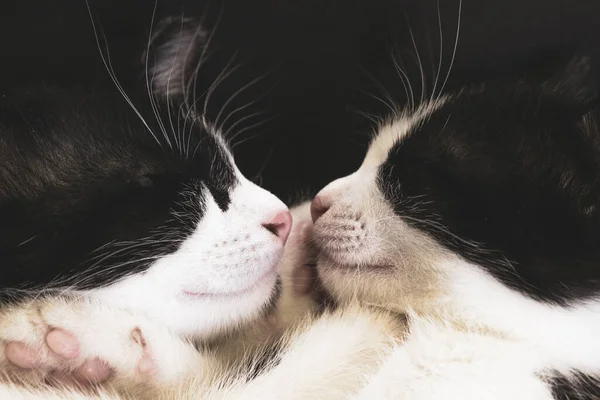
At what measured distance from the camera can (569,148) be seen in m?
0.85

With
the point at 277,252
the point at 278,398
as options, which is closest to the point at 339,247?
the point at 277,252

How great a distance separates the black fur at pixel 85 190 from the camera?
0.78m

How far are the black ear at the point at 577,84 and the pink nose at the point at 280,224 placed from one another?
382mm

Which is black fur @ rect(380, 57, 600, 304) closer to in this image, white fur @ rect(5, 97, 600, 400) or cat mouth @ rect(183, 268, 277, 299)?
white fur @ rect(5, 97, 600, 400)

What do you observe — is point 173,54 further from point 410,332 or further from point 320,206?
point 410,332

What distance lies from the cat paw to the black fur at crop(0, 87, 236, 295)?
0.03 meters

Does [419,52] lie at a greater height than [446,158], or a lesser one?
greater

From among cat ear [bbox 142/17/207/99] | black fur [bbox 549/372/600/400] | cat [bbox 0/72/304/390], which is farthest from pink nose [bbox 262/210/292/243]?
black fur [bbox 549/372/600/400]

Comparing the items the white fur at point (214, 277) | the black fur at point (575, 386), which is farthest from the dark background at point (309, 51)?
the black fur at point (575, 386)

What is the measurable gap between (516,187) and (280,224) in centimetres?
30

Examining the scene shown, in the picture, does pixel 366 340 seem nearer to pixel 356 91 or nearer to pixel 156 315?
pixel 156 315

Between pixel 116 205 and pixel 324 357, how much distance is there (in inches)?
11.8

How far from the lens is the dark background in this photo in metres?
0.99

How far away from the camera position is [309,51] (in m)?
1.18
